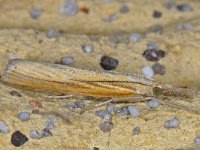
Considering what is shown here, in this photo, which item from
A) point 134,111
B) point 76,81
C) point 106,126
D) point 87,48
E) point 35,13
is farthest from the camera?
point 35,13

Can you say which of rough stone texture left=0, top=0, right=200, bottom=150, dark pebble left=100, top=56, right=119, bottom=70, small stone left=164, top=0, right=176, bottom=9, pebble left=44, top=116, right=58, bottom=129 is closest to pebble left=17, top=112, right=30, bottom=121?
rough stone texture left=0, top=0, right=200, bottom=150

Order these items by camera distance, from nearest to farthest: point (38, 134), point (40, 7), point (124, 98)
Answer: point (38, 134)
point (124, 98)
point (40, 7)

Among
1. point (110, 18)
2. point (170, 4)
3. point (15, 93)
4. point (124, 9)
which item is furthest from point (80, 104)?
point (170, 4)

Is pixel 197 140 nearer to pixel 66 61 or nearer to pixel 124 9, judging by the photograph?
pixel 66 61

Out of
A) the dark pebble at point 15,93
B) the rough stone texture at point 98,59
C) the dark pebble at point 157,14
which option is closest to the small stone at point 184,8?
the rough stone texture at point 98,59

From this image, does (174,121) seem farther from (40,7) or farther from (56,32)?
(40,7)

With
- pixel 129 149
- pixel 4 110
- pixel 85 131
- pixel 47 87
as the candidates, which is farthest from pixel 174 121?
pixel 4 110

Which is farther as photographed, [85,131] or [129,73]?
[129,73]
